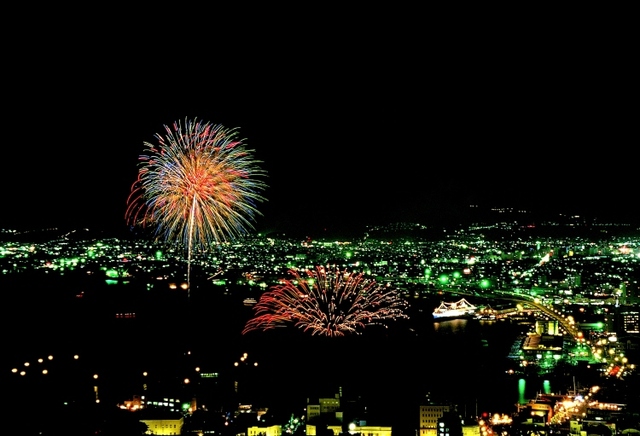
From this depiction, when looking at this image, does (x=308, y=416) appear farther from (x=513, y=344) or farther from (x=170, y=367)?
(x=513, y=344)

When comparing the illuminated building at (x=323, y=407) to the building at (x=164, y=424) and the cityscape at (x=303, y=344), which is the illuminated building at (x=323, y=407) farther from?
the building at (x=164, y=424)

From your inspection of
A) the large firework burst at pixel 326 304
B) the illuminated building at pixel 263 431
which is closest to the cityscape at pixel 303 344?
the illuminated building at pixel 263 431

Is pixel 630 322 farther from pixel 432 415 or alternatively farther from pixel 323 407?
pixel 323 407

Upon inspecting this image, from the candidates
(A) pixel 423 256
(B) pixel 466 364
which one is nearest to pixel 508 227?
(A) pixel 423 256

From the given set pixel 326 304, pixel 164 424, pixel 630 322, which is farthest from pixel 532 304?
pixel 164 424

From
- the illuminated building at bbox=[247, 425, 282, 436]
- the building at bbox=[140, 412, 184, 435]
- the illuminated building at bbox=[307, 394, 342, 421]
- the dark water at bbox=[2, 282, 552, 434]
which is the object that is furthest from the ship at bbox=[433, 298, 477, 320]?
the building at bbox=[140, 412, 184, 435]

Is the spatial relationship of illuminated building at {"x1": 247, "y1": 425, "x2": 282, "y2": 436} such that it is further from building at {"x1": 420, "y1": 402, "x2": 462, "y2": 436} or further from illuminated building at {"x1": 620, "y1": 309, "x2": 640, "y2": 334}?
illuminated building at {"x1": 620, "y1": 309, "x2": 640, "y2": 334}
